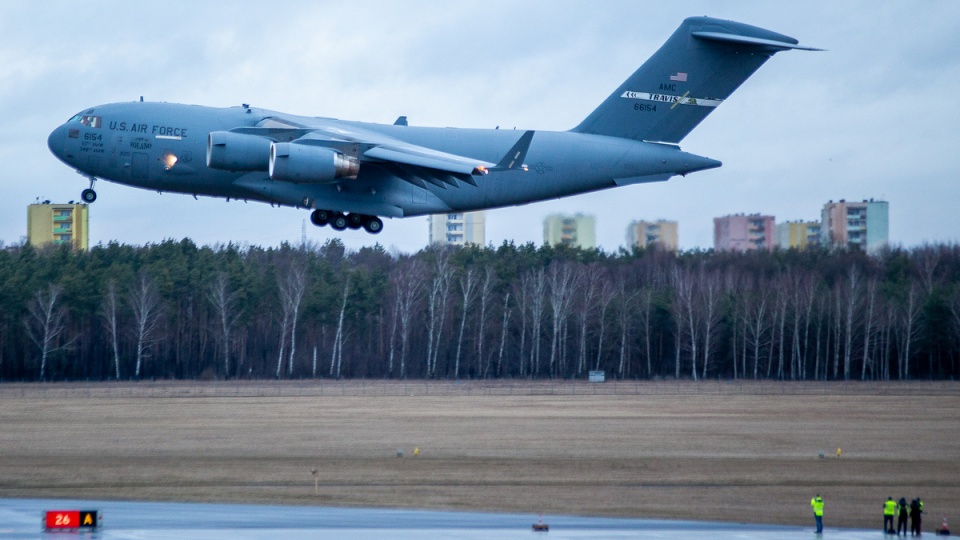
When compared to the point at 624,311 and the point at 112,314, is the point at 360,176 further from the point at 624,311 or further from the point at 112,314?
the point at 112,314

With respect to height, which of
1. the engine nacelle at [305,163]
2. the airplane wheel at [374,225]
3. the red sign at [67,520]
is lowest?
the red sign at [67,520]

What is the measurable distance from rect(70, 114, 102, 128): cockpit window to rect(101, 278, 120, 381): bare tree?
31855 mm

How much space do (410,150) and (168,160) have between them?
3.79 metres

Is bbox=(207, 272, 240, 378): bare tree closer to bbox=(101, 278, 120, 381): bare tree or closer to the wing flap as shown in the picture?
bbox=(101, 278, 120, 381): bare tree

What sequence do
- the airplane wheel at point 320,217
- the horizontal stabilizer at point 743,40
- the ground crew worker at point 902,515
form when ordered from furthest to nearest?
the horizontal stabilizer at point 743,40
the airplane wheel at point 320,217
the ground crew worker at point 902,515

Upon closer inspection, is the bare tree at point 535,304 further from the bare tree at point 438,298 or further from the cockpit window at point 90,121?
the cockpit window at point 90,121

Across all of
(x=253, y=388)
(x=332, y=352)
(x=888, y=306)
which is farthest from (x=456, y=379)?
(x=888, y=306)

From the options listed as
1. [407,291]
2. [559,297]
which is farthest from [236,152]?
[407,291]

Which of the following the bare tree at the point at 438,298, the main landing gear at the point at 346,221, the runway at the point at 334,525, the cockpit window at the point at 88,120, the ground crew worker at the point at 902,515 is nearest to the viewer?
the runway at the point at 334,525

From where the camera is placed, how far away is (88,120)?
19.9m

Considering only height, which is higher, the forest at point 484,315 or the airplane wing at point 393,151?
the airplane wing at point 393,151

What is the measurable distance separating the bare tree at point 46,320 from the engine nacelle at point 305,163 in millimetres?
34478

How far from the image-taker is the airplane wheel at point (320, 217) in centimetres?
1989

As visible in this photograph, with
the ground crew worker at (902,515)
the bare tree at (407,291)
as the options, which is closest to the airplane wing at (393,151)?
the ground crew worker at (902,515)
